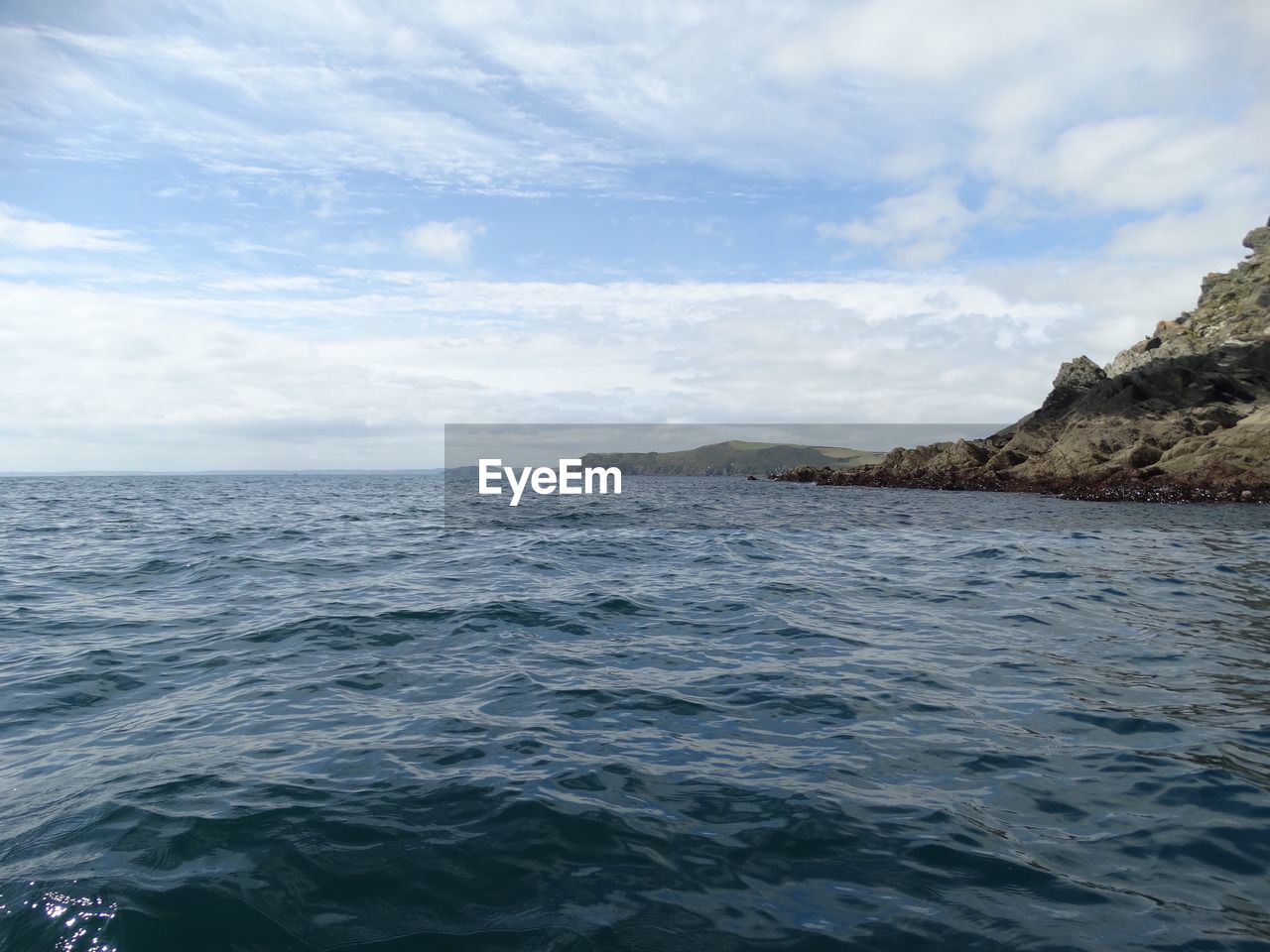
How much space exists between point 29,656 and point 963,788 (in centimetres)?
1278

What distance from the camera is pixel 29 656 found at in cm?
1066

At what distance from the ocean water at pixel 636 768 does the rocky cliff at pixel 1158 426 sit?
37.2 metres

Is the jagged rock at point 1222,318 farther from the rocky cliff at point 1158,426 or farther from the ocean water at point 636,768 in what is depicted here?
the ocean water at point 636,768

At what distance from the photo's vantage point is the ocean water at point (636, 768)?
4609mm

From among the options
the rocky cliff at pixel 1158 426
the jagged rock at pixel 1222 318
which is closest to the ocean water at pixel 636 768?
the rocky cliff at pixel 1158 426

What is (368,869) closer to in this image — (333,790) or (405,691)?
(333,790)

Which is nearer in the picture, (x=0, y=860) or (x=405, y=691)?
(x=0, y=860)

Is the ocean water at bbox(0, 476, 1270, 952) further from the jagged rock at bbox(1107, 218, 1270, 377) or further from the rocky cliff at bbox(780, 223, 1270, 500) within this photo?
the jagged rock at bbox(1107, 218, 1270, 377)

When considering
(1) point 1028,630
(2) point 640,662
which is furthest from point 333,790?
(1) point 1028,630

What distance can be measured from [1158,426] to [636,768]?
212 ft

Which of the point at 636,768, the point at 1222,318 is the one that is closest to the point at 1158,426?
the point at 1222,318

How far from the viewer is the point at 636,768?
6.80 m

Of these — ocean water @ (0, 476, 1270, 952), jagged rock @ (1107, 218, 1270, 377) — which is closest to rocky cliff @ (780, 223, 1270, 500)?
jagged rock @ (1107, 218, 1270, 377)

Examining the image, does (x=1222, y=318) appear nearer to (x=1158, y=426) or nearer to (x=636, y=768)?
(x=1158, y=426)
